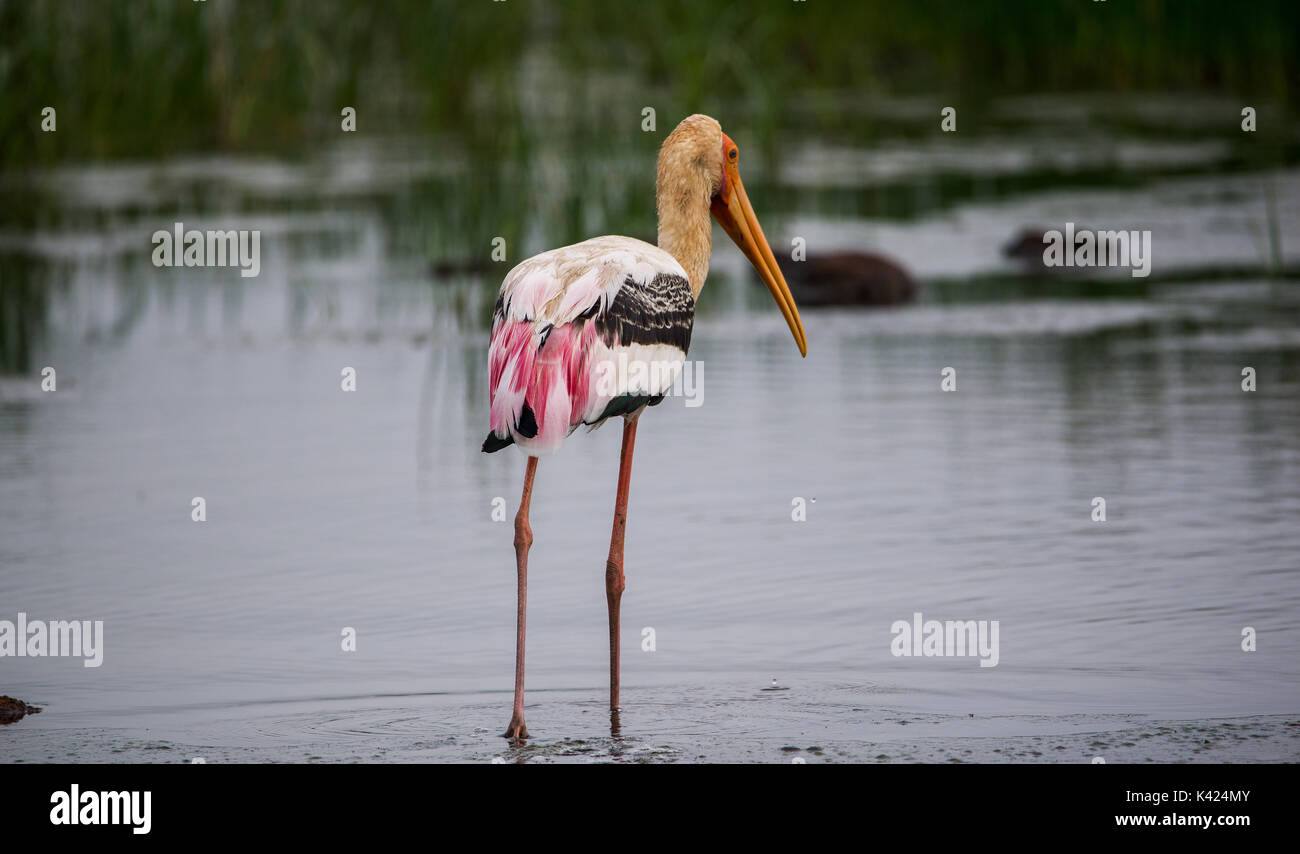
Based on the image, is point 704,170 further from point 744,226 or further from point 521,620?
point 521,620

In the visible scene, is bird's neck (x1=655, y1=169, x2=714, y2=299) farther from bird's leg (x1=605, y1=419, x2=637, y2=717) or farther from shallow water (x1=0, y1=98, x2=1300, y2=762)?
shallow water (x1=0, y1=98, x2=1300, y2=762)

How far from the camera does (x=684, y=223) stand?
6961mm

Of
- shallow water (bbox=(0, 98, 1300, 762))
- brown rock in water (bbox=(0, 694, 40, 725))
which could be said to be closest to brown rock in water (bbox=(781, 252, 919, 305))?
shallow water (bbox=(0, 98, 1300, 762))

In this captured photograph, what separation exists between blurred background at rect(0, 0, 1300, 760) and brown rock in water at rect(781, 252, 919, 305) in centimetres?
3

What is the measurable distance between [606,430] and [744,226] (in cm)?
370

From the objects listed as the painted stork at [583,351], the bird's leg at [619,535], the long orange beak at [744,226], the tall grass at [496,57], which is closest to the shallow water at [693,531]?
the bird's leg at [619,535]

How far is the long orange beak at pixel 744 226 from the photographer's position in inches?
283

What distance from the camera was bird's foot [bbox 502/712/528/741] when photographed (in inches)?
240

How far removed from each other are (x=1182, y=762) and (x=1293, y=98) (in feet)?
61.9

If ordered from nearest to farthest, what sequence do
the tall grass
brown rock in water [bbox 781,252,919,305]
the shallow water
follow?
the shallow water, brown rock in water [bbox 781,252,919,305], the tall grass

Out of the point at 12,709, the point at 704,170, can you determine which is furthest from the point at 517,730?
the point at 704,170

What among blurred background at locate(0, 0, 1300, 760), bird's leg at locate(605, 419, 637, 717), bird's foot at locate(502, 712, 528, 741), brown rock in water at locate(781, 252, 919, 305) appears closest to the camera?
bird's foot at locate(502, 712, 528, 741)
